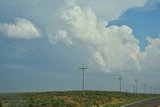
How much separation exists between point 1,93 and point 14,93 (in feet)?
9.01

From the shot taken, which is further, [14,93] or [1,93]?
[14,93]

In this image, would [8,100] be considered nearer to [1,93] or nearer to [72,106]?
[1,93]

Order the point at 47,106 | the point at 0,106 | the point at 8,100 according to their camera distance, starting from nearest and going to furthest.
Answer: the point at 0,106, the point at 8,100, the point at 47,106

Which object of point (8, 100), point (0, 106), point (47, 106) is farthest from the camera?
point (47, 106)

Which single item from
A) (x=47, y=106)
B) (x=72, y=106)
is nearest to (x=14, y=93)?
(x=47, y=106)

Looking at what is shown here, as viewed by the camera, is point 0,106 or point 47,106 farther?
point 47,106

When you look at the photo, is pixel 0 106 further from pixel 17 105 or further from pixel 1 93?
pixel 17 105

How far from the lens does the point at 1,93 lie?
22.2 m

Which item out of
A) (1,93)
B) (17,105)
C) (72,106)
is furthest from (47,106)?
(1,93)

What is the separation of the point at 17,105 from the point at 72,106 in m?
16.1

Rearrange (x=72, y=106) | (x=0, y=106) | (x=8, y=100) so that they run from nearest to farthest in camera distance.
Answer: (x=0, y=106), (x=8, y=100), (x=72, y=106)

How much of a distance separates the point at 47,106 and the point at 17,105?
38.7ft

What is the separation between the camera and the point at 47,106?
36562 millimetres

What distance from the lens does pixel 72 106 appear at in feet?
133
